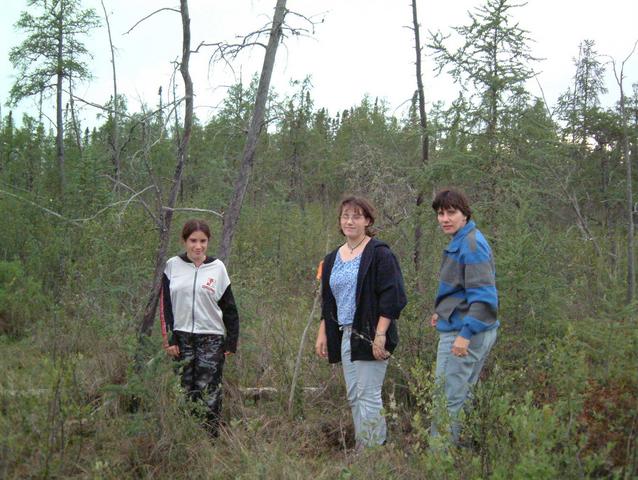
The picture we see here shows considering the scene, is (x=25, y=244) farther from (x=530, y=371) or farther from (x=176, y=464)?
(x=530, y=371)

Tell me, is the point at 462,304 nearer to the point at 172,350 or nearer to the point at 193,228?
the point at 193,228

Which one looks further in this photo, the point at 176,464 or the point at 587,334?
the point at 587,334

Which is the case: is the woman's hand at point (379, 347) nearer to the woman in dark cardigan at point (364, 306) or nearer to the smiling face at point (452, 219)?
the woman in dark cardigan at point (364, 306)

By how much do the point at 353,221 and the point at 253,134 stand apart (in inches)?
71.8

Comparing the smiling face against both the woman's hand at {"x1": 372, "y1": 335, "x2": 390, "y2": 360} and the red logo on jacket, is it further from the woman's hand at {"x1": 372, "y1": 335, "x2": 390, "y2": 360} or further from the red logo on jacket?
the red logo on jacket

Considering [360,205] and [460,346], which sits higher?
[360,205]

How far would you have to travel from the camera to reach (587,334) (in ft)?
14.1

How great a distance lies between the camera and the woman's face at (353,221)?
152 inches

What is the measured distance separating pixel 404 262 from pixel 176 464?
9.77ft

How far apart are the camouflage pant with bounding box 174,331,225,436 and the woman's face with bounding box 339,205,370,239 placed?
4.12 feet

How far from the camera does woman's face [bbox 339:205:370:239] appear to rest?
12.7 feet

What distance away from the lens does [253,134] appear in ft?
17.3

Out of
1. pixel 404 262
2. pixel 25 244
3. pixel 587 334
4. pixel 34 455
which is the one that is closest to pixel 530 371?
pixel 587 334

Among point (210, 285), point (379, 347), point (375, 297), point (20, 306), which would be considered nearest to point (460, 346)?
point (379, 347)
